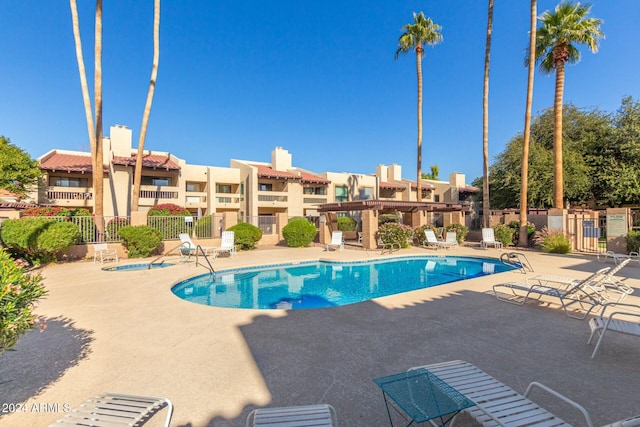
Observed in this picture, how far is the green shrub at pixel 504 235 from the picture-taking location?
58.3ft

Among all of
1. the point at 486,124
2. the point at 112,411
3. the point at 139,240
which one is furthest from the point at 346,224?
the point at 112,411

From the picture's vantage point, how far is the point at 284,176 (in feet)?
94.2

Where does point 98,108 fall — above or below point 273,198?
above

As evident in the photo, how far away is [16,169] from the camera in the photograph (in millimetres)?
20188

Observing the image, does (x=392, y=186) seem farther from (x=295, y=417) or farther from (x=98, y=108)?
(x=295, y=417)

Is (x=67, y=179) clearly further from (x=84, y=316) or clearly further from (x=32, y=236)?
(x=84, y=316)

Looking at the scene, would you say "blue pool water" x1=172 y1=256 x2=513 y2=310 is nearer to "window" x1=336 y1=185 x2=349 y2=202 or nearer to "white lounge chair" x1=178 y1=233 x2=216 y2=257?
"white lounge chair" x1=178 y1=233 x2=216 y2=257

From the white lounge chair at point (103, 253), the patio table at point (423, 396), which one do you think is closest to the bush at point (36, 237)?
the white lounge chair at point (103, 253)

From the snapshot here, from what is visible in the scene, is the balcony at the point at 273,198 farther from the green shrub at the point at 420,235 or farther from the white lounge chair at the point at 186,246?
the green shrub at the point at 420,235

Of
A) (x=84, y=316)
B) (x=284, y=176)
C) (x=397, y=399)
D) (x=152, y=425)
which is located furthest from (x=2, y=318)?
(x=284, y=176)

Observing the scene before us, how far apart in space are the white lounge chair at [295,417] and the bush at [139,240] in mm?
13716

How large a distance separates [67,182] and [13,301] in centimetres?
2697

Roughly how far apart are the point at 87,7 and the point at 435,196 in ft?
116

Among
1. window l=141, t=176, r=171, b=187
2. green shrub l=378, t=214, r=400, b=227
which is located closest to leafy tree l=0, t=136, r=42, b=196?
window l=141, t=176, r=171, b=187
